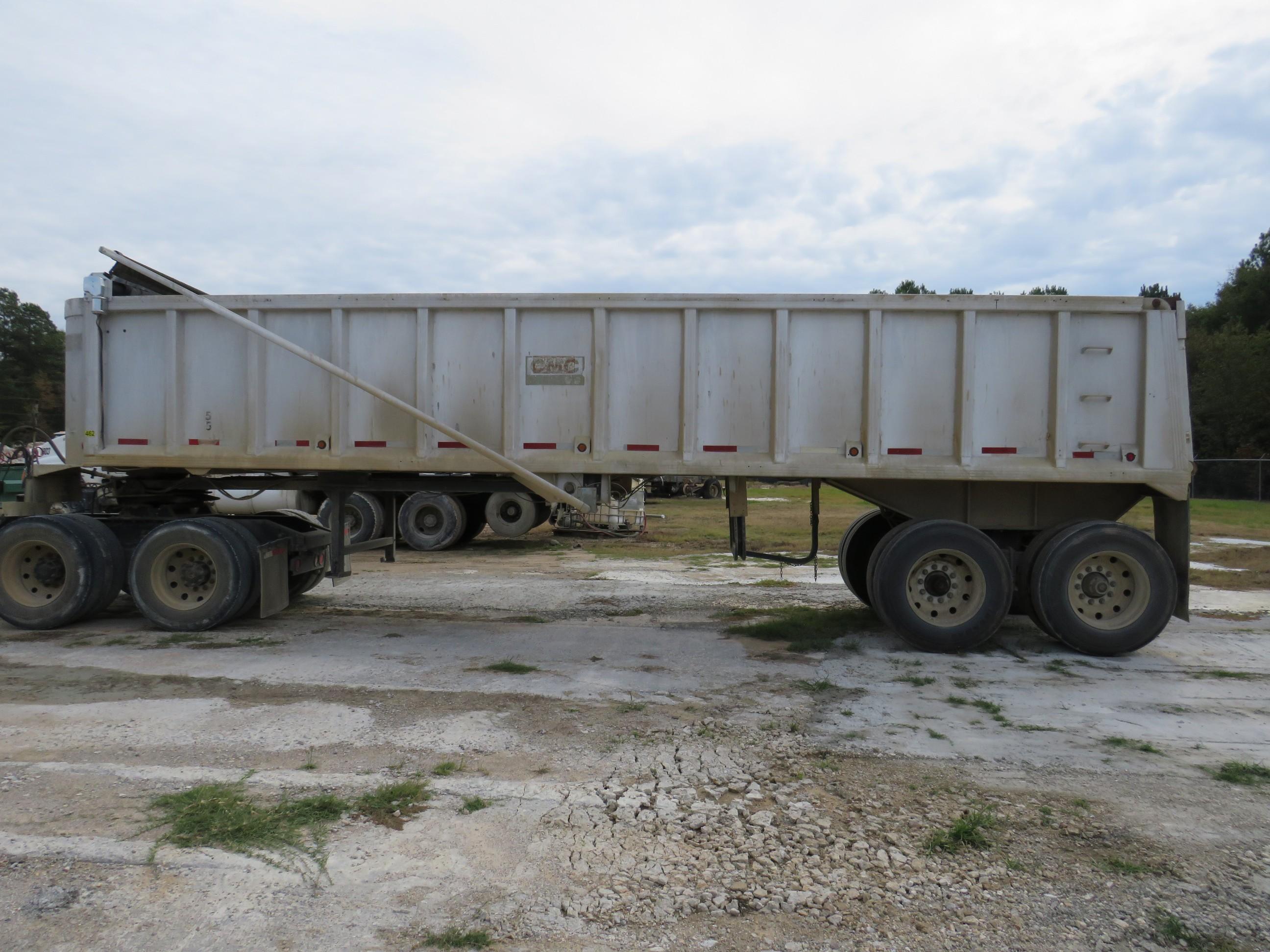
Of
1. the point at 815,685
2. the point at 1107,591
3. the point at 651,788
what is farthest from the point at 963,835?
the point at 1107,591

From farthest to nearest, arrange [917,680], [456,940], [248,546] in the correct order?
1. [248,546]
2. [917,680]
3. [456,940]

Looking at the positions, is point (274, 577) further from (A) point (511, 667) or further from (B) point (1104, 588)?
(B) point (1104, 588)

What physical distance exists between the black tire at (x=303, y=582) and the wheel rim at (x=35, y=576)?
2.02 metres

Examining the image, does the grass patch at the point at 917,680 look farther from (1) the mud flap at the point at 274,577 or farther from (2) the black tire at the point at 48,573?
(2) the black tire at the point at 48,573

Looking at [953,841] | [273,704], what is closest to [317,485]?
[273,704]

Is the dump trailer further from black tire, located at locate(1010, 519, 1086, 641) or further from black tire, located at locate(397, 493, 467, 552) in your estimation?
black tire, located at locate(397, 493, 467, 552)

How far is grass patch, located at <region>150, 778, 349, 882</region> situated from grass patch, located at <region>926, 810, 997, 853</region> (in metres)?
2.61

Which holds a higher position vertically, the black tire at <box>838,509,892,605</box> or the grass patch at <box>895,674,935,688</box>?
the black tire at <box>838,509,892,605</box>

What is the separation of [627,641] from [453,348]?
317cm

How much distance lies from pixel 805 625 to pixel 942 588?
144 centimetres

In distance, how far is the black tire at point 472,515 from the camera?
595 inches

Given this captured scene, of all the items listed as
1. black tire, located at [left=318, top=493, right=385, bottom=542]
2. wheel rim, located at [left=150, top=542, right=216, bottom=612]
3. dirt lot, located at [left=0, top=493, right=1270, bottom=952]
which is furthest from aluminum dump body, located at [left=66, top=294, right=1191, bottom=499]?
black tire, located at [left=318, top=493, right=385, bottom=542]

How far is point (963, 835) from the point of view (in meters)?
3.62

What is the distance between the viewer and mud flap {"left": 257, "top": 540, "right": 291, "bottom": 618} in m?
7.60
